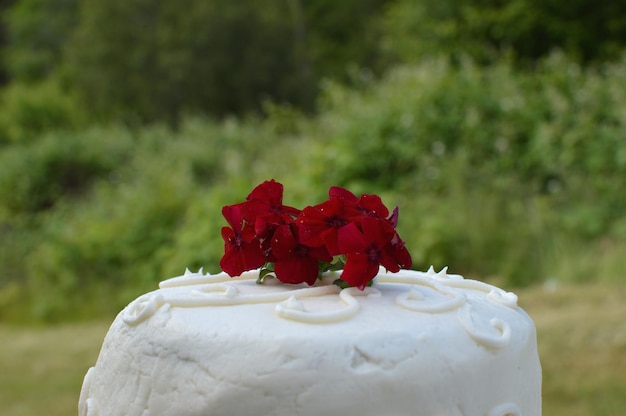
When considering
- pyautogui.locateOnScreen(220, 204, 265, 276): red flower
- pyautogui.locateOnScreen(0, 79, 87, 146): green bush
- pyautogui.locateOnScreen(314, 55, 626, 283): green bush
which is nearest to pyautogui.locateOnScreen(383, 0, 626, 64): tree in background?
pyautogui.locateOnScreen(314, 55, 626, 283): green bush

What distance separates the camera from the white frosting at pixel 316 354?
6.53ft

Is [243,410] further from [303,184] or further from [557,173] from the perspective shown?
[557,173]

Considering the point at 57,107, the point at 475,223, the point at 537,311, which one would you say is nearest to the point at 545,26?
the point at 475,223

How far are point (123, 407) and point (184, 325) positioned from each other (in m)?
0.32

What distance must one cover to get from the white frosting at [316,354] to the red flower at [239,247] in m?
0.08

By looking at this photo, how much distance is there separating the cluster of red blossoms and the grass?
108 inches

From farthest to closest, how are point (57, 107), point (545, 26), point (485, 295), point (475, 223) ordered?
1. point (57, 107)
2. point (545, 26)
3. point (475, 223)
4. point (485, 295)

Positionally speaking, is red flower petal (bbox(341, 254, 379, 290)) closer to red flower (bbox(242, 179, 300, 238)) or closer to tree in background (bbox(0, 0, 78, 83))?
red flower (bbox(242, 179, 300, 238))

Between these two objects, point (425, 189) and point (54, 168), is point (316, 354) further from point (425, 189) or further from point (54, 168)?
point (54, 168)

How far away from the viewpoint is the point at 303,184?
7.71 m

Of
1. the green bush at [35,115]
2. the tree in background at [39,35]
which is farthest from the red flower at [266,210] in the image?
the tree in background at [39,35]

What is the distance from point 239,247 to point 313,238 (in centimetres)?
23

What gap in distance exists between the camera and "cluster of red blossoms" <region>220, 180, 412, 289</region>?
2.21 meters

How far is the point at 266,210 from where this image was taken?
2363 mm
